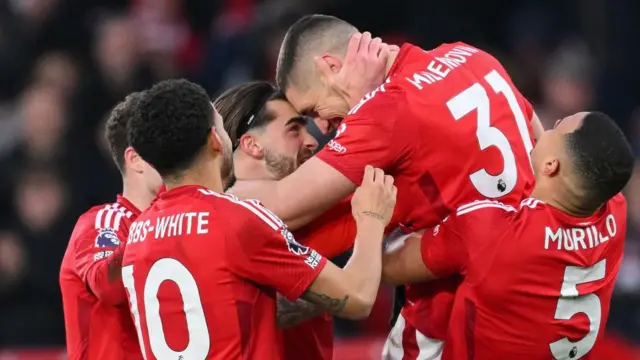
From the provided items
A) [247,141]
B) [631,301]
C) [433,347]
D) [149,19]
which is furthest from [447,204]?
[149,19]

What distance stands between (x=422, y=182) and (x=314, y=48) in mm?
759

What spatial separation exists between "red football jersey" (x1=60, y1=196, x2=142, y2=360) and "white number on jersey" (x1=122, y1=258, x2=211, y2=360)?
1.32 feet

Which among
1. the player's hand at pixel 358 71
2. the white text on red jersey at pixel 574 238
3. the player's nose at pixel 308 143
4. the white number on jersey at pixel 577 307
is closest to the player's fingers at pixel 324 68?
the player's hand at pixel 358 71

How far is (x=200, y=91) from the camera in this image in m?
4.70

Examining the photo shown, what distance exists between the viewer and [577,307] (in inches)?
194

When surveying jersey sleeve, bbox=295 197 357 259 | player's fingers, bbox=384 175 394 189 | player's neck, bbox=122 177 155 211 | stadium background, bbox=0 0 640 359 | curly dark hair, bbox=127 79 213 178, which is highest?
curly dark hair, bbox=127 79 213 178

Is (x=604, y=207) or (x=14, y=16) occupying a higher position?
(x=604, y=207)

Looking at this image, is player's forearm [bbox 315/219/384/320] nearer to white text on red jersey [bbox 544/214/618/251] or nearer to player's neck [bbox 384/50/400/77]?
white text on red jersey [bbox 544/214/618/251]

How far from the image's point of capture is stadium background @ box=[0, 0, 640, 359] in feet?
28.6

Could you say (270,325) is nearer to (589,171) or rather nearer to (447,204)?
(447,204)

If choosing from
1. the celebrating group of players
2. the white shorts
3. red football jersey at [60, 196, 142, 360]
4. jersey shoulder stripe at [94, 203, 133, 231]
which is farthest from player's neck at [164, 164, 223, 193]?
the white shorts

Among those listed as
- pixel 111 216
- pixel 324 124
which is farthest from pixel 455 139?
pixel 111 216

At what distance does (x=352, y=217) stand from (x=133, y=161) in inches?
35.1

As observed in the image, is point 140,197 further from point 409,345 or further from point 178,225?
point 409,345
